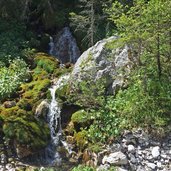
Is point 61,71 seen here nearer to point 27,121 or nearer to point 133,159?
point 27,121

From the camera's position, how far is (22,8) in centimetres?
2194

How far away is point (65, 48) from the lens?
2105 centimetres

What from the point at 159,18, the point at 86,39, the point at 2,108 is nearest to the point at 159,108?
the point at 159,18

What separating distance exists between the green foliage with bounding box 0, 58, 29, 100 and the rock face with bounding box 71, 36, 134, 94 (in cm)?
222

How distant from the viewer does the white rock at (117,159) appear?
38.2 feet

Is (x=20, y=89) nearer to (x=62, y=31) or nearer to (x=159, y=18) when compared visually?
(x=159, y=18)

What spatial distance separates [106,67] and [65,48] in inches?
264

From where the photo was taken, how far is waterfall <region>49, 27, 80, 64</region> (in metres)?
20.9

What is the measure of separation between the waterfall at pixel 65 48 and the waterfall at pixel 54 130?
19.6 ft

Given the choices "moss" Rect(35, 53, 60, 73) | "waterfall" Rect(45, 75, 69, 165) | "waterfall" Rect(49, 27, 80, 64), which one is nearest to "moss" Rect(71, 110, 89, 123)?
"waterfall" Rect(45, 75, 69, 165)

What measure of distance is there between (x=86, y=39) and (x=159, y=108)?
876 cm

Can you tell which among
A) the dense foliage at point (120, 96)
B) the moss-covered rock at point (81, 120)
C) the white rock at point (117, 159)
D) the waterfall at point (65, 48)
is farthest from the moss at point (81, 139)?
the waterfall at point (65, 48)

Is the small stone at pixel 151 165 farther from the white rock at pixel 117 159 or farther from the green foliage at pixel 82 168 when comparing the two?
the green foliage at pixel 82 168

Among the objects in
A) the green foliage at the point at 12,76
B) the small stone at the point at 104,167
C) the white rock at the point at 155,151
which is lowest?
the small stone at the point at 104,167
